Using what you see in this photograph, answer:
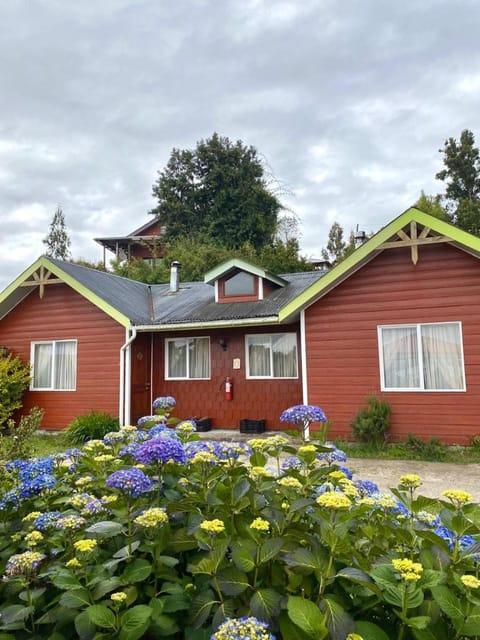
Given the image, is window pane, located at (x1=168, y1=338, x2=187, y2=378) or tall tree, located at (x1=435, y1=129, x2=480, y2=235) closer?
window pane, located at (x1=168, y1=338, x2=187, y2=378)

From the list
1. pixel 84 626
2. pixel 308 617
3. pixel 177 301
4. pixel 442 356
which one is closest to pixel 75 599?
pixel 84 626

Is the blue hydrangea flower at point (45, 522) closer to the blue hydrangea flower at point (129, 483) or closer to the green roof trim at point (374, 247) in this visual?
the blue hydrangea flower at point (129, 483)

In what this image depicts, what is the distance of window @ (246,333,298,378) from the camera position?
10.3 metres

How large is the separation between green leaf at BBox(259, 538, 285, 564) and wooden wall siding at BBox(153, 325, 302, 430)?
28.9 ft

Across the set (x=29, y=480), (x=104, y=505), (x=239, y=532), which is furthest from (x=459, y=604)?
(x=29, y=480)

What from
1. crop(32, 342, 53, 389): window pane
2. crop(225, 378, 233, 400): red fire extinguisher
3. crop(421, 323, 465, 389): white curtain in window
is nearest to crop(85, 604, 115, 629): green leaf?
crop(421, 323, 465, 389): white curtain in window

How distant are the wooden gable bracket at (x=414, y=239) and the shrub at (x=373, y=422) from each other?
300 centimetres

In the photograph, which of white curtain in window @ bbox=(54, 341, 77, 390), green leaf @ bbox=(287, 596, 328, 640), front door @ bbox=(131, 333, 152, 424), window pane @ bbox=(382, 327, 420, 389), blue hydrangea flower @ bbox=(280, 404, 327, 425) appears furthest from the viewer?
white curtain in window @ bbox=(54, 341, 77, 390)

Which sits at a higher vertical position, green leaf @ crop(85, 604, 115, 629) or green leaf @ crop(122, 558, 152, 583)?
green leaf @ crop(122, 558, 152, 583)

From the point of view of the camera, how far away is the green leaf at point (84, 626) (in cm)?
116

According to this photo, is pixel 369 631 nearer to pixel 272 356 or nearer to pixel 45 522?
pixel 45 522

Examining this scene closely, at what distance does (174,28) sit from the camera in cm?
930

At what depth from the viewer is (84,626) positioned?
1174mm

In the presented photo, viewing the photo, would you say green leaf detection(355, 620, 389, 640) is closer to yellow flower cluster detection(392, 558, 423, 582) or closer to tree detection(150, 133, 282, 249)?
yellow flower cluster detection(392, 558, 423, 582)
